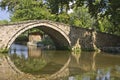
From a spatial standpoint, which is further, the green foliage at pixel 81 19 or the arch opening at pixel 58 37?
the green foliage at pixel 81 19

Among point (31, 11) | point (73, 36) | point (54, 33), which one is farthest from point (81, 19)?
point (73, 36)

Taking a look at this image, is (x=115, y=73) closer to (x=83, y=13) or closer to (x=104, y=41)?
(x=104, y=41)

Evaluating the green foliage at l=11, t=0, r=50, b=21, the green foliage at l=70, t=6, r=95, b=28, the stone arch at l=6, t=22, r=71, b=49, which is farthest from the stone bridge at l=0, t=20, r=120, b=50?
the green foliage at l=70, t=6, r=95, b=28

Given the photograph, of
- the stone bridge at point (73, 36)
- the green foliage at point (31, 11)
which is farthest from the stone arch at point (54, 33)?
the green foliage at point (31, 11)

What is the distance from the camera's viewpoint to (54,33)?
37656mm

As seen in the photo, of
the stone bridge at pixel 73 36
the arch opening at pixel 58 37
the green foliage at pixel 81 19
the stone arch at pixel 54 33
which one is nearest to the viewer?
the stone arch at pixel 54 33

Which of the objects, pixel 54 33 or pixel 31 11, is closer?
pixel 54 33

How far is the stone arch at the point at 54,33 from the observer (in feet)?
107

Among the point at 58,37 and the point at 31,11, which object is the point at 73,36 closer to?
the point at 58,37

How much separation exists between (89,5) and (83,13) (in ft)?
80.1

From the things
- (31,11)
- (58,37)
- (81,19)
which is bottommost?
(58,37)

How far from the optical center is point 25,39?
56281 mm

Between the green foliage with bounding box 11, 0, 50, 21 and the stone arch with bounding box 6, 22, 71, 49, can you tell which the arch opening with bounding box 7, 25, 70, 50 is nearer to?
the stone arch with bounding box 6, 22, 71, 49

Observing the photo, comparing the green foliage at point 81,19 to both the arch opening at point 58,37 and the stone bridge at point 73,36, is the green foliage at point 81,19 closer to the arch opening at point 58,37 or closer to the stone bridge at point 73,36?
the arch opening at point 58,37
